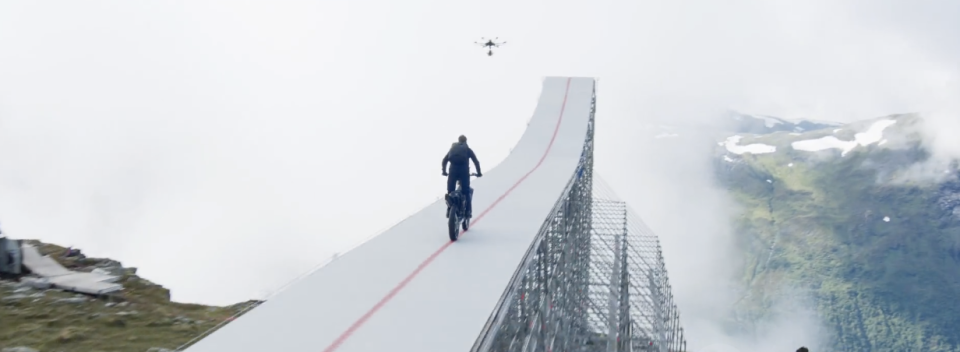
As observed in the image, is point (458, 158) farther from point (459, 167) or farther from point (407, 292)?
point (407, 292)

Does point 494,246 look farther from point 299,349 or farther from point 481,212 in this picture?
point 299,349

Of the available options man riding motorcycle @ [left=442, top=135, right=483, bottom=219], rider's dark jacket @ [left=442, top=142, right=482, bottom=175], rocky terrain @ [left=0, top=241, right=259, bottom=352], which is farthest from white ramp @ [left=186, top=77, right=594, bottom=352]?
rocky terrain @ [left=0, top=241, right=259, bottom=352]

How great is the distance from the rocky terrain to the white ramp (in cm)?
322

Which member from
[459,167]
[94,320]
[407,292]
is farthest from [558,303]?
[94,320]

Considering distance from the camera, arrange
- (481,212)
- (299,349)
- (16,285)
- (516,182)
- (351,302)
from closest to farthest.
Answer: (299,349)
(351,302)
(16,285)
(481,212)
(516,182)

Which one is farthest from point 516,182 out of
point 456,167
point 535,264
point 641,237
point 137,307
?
point 641,237

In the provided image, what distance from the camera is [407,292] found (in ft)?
45.0

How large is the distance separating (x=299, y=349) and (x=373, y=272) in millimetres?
4640

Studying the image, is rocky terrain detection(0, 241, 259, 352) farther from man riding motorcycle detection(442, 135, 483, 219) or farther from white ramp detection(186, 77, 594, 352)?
man riding motorcycle detection(442, 135, 483, 219)

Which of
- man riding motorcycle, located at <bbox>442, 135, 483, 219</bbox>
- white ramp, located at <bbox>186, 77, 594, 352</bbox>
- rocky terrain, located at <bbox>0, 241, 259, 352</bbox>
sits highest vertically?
man riding motorcycle, located at <bbox>442, 135, 483, 219</bbox>

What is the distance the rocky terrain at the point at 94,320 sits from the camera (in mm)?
16125

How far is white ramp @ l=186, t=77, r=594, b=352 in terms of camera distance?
1105cm

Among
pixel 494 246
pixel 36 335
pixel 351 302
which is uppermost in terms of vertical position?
pixel 494 246

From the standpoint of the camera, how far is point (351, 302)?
42.6ft
